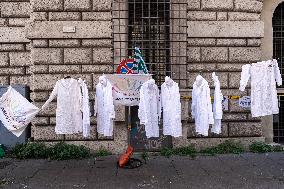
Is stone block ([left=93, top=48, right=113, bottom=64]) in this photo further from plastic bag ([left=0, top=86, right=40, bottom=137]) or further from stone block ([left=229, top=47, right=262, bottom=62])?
stone block ([left=229, top=47, right=262, bottom=62])

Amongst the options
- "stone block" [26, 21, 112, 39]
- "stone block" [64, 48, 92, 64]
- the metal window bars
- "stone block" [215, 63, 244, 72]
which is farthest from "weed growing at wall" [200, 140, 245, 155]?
"stone block" [26, 21, 112, 39]

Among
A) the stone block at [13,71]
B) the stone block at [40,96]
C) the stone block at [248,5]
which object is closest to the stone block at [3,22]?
the stone block at [13,71]

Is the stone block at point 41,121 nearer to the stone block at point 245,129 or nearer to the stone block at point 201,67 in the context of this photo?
the stone block at point 201,67

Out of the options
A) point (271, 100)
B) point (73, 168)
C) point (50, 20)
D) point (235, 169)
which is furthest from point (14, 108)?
point (271, 100)

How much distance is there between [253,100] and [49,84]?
5.22 metres

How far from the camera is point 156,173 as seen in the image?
884 centimetres

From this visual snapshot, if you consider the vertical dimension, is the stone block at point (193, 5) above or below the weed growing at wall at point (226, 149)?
above

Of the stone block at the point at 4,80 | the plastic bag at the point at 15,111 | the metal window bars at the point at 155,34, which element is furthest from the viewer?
the stone block at the point at 4,80

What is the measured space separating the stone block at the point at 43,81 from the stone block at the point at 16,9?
6.05 feet

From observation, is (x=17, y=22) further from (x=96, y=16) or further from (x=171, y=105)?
(x=171, y=105)

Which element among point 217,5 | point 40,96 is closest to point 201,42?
point 217,5

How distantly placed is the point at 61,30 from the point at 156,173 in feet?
15.3

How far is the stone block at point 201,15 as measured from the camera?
1128 centimetres

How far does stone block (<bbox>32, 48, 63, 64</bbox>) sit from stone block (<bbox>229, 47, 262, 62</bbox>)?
4.59 meters
